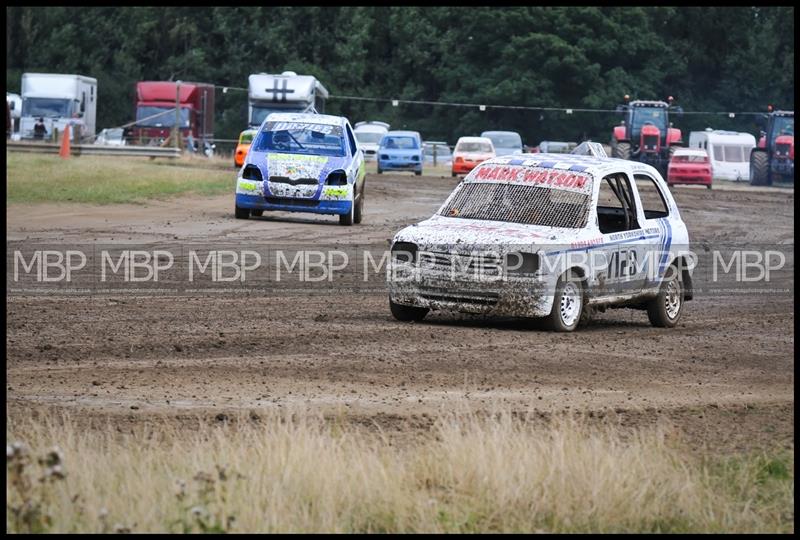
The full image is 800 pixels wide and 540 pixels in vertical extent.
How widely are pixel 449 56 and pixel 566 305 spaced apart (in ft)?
226

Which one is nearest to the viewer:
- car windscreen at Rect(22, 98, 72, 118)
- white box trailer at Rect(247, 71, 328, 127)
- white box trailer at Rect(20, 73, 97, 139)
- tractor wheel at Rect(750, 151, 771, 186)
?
white box trailer at Rect(247, 71, 328, 127)

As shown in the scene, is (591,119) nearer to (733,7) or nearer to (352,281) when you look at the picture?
(733,7)

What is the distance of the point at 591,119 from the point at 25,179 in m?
49.1

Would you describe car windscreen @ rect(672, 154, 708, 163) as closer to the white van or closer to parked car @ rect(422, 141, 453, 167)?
the white van

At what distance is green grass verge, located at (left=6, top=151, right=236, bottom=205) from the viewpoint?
2966 centimetres

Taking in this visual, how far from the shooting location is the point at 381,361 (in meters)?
11.1

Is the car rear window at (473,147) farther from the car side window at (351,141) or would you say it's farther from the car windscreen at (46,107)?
the car side window at (351,141)

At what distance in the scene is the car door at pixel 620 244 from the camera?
13266mm

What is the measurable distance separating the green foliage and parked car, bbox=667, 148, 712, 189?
25988 mm

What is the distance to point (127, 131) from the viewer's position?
65.8 metres

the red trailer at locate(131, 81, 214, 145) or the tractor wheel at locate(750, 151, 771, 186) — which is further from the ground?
the red trailer at locate(131, 81, 214, 145)

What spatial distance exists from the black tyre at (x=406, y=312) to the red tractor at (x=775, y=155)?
45.4 m

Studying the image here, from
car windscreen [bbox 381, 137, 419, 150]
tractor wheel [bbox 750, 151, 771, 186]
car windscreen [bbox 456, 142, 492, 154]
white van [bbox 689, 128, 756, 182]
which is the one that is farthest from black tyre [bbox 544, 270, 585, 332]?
white van [bbox 689, 128, 756, 182]

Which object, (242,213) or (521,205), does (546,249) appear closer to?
(521,205)
